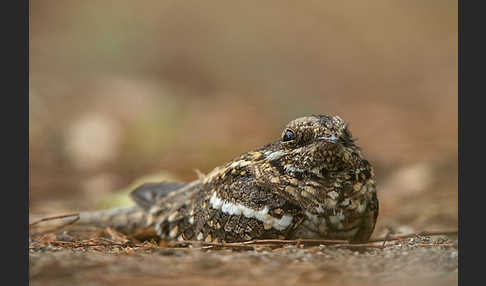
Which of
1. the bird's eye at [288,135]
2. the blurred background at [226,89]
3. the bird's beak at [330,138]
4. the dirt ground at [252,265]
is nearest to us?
the dirt ground at [252,265]

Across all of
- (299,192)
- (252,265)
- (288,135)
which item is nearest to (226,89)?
(288,135)

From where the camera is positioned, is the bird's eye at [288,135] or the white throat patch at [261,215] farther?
the bird's eye at [288,135]

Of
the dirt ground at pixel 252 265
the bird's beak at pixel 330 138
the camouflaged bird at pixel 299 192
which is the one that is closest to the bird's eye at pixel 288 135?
the camouflaged bird at pixel 299 192

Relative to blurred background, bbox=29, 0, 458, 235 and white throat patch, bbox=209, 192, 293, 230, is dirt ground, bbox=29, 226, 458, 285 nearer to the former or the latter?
white throat patch, bbox=209, 192, 293, 230

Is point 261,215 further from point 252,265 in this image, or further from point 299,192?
point 252,265

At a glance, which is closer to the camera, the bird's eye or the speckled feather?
the speckled feather

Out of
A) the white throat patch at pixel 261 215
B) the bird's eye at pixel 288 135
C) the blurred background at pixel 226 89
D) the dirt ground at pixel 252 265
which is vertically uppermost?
the blurred background at pixel 226 89

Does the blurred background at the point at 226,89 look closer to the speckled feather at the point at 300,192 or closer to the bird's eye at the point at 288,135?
the speckled feather at the point at 300,192

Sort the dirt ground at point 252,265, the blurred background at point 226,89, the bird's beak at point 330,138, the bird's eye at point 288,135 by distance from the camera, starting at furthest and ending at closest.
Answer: the blurred background at point 226,89 → the bird's eye at point 288,135 → the bird's beak at point 330,138 → the dirt ground at point 252,265

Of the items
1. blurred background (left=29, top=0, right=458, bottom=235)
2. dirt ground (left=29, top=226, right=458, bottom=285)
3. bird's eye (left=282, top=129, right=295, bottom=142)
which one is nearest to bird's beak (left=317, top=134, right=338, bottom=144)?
bird's eye (left=282, top=129, right=295, bottom=142)
